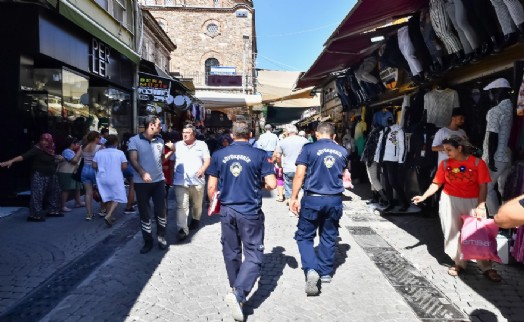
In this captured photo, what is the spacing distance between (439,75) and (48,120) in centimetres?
809

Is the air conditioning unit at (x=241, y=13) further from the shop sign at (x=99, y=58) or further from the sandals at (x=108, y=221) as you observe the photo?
the sandals at (x=108, y=221)

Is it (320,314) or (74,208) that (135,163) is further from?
(74,208)

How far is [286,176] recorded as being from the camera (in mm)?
8242

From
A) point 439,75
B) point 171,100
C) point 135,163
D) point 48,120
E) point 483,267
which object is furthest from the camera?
point 171,100

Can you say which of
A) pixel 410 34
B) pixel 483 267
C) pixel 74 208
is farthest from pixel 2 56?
pixel 483 267

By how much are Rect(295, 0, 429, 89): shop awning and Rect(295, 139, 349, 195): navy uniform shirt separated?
206 centimetres

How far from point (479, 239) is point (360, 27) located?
3740 mm

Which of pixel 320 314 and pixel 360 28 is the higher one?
pixel 360 28

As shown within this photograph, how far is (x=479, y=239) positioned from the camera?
4.02 meters

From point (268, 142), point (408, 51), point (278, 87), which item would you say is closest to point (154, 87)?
point (268, 142)

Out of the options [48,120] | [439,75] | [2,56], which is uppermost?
[2,56]

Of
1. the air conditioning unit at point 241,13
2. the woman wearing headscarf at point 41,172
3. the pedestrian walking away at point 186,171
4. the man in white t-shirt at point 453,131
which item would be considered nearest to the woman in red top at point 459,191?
the man in white t-shirt at point 453,131

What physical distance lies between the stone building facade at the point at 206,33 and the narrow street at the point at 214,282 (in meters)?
33.1

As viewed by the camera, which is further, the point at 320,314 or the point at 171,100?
the point at 171,100
